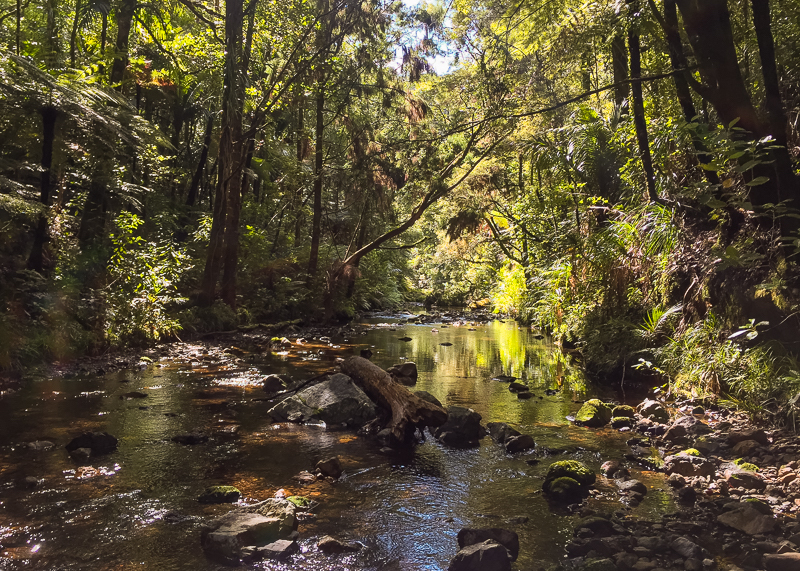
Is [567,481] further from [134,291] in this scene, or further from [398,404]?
[134,291]

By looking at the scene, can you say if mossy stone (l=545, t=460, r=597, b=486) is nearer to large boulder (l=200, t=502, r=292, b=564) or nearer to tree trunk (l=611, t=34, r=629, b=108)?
large boulder (l=200, t=502, r=292, b=564)

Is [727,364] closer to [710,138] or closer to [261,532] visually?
[710,138]

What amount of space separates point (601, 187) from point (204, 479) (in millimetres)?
10514

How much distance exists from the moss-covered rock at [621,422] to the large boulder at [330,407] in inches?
118

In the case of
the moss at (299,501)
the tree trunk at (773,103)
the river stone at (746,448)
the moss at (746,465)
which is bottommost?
the moss at (299,501)

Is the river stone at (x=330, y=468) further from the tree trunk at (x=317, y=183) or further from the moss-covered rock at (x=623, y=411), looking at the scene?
the tree trunk at (x=317, y=183)

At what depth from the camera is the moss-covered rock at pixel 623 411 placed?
670 cm

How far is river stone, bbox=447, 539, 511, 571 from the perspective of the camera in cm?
314

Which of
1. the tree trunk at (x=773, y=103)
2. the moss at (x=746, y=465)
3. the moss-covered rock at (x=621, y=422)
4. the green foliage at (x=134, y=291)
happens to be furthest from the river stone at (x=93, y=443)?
the tree trunk at (x=773, y=103)

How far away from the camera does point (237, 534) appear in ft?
11.1

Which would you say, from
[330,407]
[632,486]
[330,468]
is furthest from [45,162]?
[632,486]

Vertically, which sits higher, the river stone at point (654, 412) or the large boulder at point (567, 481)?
the river stone at point (654, 412)

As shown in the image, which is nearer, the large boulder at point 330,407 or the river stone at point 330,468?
the river stone at point 330,468

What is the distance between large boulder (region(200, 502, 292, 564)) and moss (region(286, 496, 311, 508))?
0.42 meters
